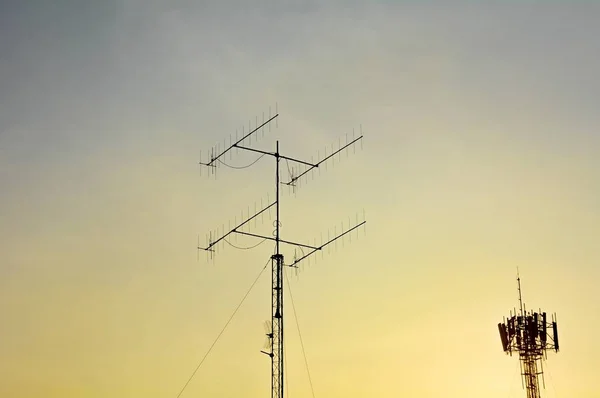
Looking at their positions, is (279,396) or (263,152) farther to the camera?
(263,152)

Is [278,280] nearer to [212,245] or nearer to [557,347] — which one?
[212,245]

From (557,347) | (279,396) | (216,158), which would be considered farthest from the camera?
(557,347)

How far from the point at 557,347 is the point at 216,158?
104 ft

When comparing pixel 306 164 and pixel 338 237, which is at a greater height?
pixel 306 164

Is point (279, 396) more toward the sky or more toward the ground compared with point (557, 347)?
more toward the ground

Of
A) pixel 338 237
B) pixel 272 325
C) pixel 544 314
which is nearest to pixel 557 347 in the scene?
pixel 544 314

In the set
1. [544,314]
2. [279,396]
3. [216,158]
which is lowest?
[279,396]

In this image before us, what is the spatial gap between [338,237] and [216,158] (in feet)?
25.6

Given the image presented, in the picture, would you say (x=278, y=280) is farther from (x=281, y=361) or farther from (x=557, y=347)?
(x=557, y=347)

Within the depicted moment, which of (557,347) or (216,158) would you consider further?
(557,347)

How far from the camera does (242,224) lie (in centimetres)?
4631

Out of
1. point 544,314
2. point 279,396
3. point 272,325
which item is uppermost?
point 544,314

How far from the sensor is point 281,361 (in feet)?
140

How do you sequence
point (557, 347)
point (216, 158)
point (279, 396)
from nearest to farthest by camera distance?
1. point (279, 396)
2. point (216, 158)
3. point (557, 347)
